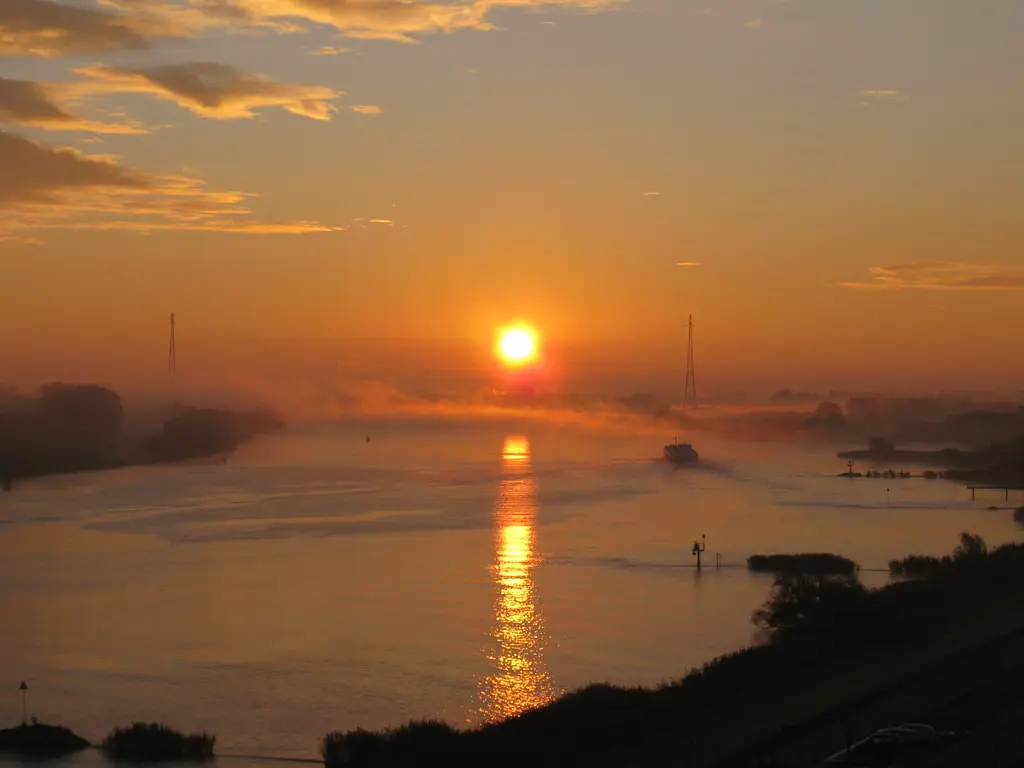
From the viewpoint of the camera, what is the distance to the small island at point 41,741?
1200 centimetres

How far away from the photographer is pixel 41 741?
12.1m

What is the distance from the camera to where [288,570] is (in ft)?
81.6

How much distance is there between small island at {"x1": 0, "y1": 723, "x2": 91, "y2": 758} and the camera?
472 inches

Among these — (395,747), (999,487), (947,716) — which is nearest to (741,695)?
(947,716)

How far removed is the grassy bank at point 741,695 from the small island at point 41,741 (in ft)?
8.92

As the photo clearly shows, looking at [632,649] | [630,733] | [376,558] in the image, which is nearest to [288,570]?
[376,558]

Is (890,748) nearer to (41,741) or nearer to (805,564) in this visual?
(41,741)

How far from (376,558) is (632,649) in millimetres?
10613

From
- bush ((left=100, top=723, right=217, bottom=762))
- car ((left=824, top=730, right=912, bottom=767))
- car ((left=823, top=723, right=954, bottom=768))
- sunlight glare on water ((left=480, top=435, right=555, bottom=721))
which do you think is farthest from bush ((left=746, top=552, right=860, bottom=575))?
bush ((left=100, top=723, right=217, bottom=762))

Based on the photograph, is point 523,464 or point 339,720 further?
point 523,464

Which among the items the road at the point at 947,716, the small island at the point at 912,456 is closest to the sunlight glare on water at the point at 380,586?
the road at the point at 947,716

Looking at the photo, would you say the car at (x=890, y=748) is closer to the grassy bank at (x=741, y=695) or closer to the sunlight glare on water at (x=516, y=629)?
the grassy bank at (x=741, y=695)

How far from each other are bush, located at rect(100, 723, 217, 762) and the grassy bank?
1.37 meters

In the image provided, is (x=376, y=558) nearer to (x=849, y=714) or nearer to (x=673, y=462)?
(x=849, y=714)
